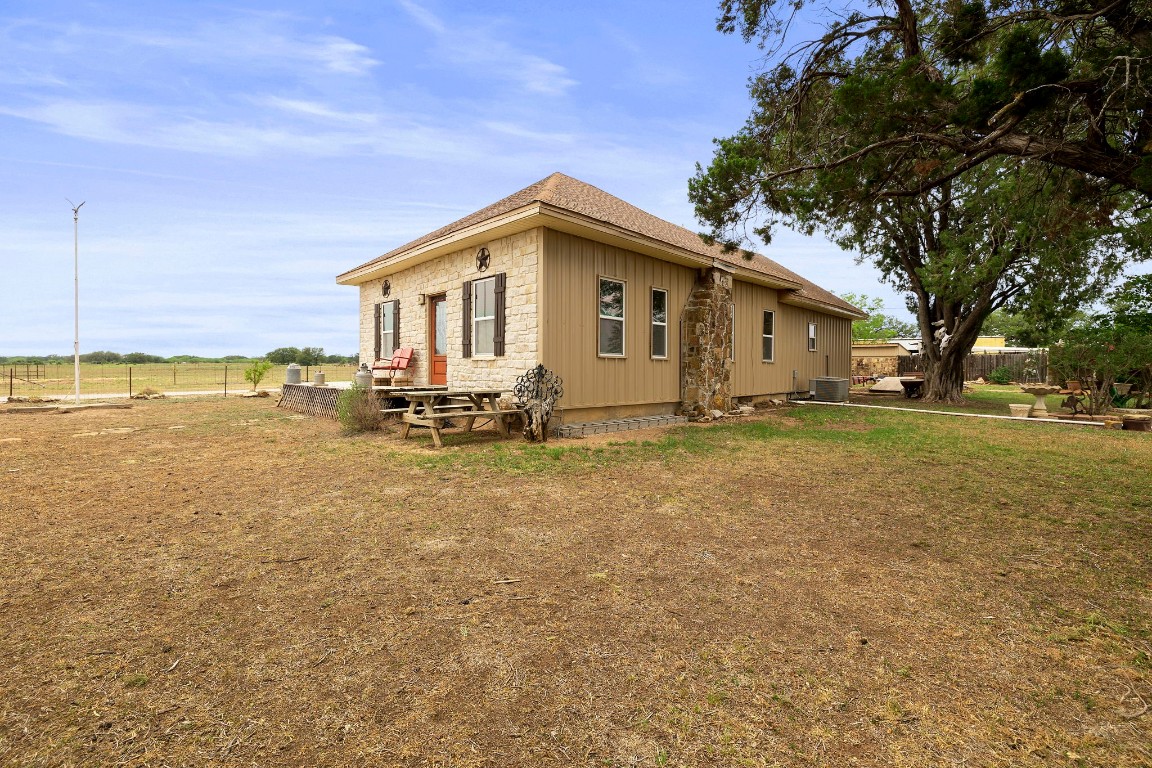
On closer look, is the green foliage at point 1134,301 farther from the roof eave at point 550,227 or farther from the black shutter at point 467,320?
the black shutter at point 467,320

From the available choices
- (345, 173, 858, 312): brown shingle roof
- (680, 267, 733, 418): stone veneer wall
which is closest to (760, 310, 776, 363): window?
(345, 173, 858, 312): brown shingle roof

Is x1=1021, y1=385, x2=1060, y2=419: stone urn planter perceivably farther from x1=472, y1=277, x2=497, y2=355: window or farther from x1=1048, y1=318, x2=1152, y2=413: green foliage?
x1=472, y1=277, x2=497, y2=355: window

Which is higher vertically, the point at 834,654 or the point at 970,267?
the point at 970,267

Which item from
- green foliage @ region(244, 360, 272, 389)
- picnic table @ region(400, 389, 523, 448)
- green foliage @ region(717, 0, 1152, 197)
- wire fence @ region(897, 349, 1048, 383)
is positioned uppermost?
green foliage @ region(717, 0, 1152, 197)

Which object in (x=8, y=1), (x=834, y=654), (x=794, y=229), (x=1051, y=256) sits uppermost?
(x=8, y=1)

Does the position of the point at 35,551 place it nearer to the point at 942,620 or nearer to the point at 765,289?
the point at 942,620

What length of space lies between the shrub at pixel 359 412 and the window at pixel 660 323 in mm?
5276

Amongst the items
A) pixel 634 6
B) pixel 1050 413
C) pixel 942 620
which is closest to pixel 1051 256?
pixel 1050 413

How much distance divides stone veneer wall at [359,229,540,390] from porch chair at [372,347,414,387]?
0.62 ft

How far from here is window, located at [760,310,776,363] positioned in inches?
560

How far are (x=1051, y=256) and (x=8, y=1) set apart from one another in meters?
18.4

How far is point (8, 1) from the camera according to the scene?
589 cm

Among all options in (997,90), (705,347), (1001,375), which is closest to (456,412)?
(705,347)

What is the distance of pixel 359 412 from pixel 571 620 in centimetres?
729
